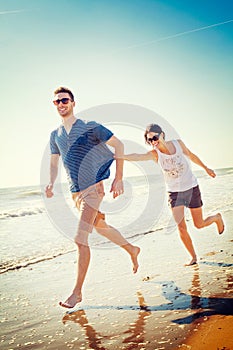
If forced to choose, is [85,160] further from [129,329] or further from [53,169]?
[129,329]

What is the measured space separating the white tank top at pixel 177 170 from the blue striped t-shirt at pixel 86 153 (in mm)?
1129

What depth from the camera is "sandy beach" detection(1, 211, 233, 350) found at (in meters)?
2.45

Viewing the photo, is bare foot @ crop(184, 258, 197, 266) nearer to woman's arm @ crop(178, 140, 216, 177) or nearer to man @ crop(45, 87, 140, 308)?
woman's arm @ crop(178, 140, 216, 177)

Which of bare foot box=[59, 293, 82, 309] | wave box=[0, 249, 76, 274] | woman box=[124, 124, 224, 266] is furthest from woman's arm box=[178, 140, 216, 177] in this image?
wave box=[0, 249, 76, 274]

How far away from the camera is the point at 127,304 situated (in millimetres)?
3271

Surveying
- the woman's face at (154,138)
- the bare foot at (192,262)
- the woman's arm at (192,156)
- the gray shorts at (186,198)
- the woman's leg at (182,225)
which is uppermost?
the woman's face at (154,138)

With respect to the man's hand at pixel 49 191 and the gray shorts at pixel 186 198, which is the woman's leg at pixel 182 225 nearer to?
the gray shorts at pixel 186 198

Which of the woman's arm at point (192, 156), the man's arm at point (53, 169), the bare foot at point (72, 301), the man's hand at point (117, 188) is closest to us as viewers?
the bare foot at point (72, 301)

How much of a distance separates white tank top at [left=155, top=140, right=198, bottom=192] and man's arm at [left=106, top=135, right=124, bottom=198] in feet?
3.55

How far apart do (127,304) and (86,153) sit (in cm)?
161

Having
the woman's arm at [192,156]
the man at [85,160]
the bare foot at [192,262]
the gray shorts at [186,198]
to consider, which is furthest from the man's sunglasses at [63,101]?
the bare foot at [192,262]

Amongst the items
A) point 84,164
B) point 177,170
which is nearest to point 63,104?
point 84,164

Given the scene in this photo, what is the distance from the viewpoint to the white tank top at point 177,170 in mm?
4359

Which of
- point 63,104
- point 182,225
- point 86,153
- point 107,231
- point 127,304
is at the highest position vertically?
point 63,104
